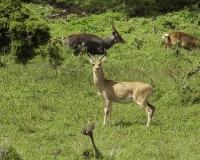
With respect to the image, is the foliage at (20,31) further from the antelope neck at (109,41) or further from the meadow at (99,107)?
the antelope neck at (109,41)

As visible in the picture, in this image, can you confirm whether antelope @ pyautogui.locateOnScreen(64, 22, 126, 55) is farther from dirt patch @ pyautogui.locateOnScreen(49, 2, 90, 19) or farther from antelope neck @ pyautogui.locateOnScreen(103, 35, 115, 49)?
dirt patch @ pyautogui.locateOnScreen(49, 2, 90, 19)

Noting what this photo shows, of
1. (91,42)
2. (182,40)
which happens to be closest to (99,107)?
(91,42)

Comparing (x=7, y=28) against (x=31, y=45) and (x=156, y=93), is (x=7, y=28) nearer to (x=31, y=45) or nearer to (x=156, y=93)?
(x=31, y=45)

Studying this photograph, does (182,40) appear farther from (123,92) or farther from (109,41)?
(123,92)

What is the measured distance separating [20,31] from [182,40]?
16.4 feet

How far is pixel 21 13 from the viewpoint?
15375mm

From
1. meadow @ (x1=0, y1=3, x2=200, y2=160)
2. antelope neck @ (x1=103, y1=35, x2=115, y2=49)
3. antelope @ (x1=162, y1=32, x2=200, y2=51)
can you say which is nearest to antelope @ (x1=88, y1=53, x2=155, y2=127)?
meadow @ (x1=0, y1=3, x2=200, y2=160)

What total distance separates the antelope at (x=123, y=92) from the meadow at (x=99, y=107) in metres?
0.32

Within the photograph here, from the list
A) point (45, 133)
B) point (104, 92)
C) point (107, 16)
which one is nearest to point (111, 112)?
point (104, 92)

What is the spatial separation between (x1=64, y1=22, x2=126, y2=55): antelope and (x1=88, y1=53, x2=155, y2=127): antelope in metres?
4.90

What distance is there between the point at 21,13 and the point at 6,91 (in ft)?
13.5

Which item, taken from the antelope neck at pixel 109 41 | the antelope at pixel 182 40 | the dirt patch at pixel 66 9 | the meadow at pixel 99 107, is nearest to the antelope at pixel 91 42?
the antelope neck at pixel 109 41

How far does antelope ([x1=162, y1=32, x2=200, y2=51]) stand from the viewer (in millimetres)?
15844

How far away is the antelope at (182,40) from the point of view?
15844 mm
